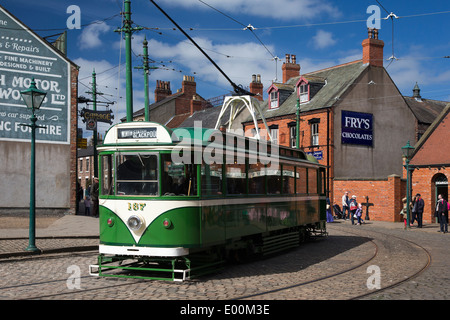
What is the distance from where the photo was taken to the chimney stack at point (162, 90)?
187 feet

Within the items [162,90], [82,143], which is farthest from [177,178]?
[162,90]

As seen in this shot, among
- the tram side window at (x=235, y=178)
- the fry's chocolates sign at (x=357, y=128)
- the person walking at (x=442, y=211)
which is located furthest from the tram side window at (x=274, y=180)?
the fry's chocolates sign at (x=357, y=128)

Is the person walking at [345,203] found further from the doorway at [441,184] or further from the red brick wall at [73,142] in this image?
the red brick wall at [73,142]

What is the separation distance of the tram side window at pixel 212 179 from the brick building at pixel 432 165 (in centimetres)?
2081

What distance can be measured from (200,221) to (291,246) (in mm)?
5667

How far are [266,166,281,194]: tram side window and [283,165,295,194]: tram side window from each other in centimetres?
41

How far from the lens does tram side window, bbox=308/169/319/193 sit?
15836 mm

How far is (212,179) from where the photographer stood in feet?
32.8

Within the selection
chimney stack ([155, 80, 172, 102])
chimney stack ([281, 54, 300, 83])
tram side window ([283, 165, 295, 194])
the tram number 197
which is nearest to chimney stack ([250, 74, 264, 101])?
chimney stack ([281, 54, 300, 83])

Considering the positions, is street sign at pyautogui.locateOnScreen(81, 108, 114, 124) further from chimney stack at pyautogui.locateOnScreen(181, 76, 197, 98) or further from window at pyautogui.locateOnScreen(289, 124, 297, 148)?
chimney stack at pyautogui.locateOnScreen(181, 76, 197, 98)

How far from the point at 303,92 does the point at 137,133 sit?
30.3 metres

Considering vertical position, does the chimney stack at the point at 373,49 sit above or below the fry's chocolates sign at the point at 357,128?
above
